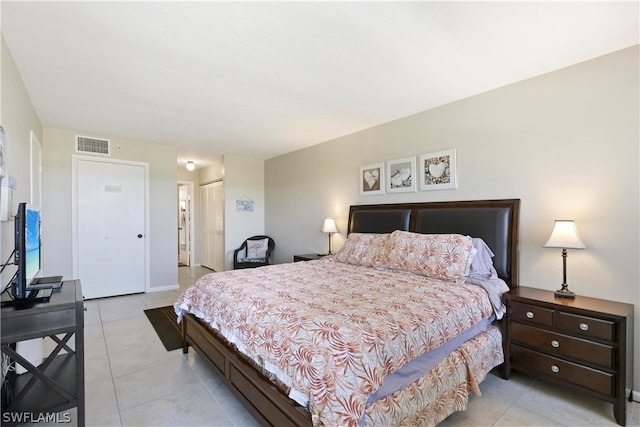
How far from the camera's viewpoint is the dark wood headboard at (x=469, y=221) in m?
2.69

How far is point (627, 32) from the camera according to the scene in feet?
6.54

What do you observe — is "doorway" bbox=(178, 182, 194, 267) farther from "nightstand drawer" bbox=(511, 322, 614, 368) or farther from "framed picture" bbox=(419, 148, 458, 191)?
"nightstand drawer" bbox=(511, 322, 614, 368)

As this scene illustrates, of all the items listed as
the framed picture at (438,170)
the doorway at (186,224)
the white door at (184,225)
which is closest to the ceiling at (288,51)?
the framed picture at (438,170)

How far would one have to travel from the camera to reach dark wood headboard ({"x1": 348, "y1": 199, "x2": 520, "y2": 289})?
2.69 m

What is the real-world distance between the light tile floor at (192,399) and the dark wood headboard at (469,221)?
2.99ft

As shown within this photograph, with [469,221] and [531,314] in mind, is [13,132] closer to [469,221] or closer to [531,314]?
[469,221]

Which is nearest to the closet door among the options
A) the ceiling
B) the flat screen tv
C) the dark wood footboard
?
the ceiling

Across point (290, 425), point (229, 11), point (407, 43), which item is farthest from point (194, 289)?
point (407, 43)

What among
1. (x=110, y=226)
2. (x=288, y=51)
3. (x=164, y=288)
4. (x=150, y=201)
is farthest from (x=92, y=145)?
(x=288, y=51)

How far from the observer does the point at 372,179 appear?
4.02 meters

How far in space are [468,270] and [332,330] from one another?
1594 mm

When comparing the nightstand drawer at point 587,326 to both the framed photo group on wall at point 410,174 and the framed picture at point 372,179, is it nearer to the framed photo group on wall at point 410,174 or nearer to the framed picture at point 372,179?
the framed photo group on wall at point 410,174

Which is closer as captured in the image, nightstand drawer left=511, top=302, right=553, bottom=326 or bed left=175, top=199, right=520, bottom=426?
bed left=175, top=199, right=520, bottom=426

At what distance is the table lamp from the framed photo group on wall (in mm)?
1056
